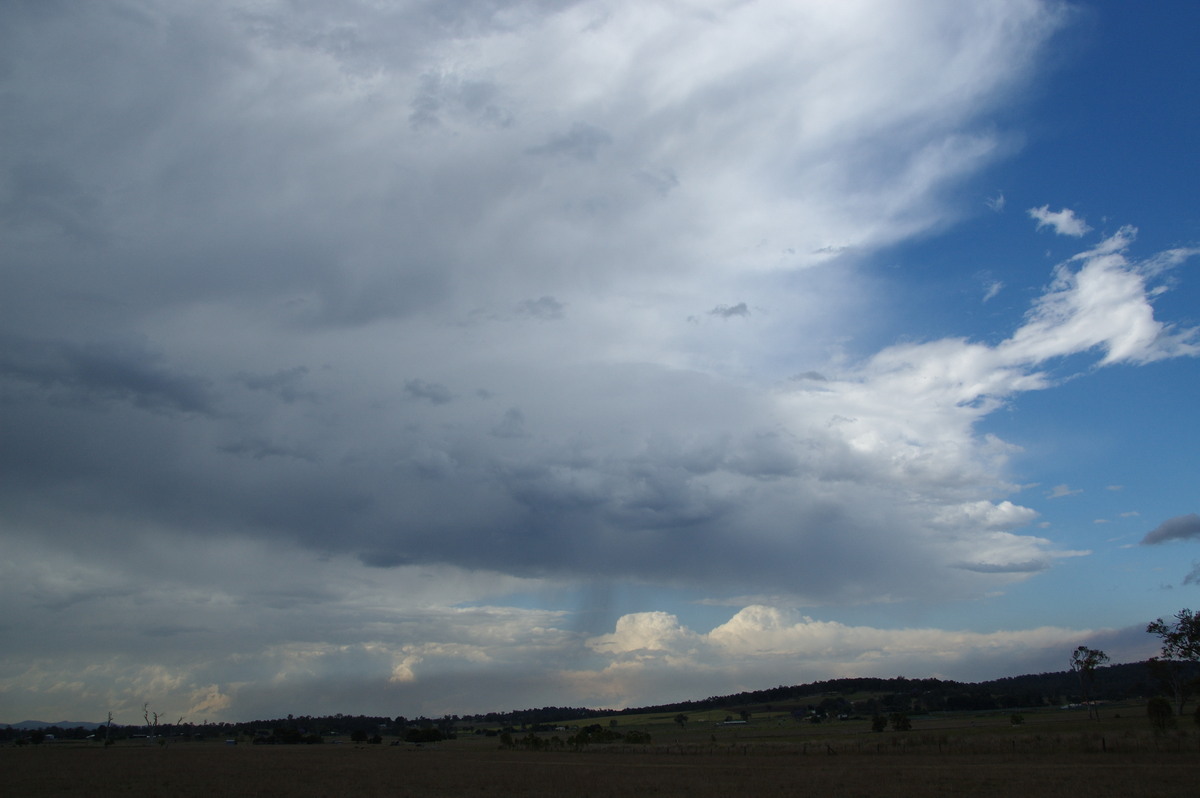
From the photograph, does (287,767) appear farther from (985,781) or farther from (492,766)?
(985,781)

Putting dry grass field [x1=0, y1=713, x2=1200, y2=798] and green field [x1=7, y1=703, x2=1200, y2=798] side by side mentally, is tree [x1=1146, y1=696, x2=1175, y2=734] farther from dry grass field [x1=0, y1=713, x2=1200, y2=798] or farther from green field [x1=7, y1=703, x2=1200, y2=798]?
dry grass field [x1=0, y1=713, x2=1200, y2=798]

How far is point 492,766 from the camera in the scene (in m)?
72.9

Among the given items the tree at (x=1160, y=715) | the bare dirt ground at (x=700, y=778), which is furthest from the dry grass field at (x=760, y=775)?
the tree at (x=1160, y=715)

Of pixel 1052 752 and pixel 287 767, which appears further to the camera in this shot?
pixel 287 767

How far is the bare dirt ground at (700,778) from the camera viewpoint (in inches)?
1646

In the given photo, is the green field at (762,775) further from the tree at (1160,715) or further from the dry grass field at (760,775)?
the tree at (1160,715)

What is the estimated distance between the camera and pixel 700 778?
52562 mm

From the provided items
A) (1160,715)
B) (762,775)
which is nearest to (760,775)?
(762,775)

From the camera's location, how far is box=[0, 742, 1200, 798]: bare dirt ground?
137 ft

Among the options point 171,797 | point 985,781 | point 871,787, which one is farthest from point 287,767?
point 985,781

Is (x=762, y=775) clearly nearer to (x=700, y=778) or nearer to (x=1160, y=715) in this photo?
(x=700, y=778)

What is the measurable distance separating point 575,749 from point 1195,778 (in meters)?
85.6

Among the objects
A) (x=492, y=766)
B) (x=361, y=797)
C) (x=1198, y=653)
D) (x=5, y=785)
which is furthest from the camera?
(x=1198, y=653)

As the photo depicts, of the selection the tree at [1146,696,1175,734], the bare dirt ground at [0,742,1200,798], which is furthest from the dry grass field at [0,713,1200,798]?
the tree at [1146,696,1175,734]
